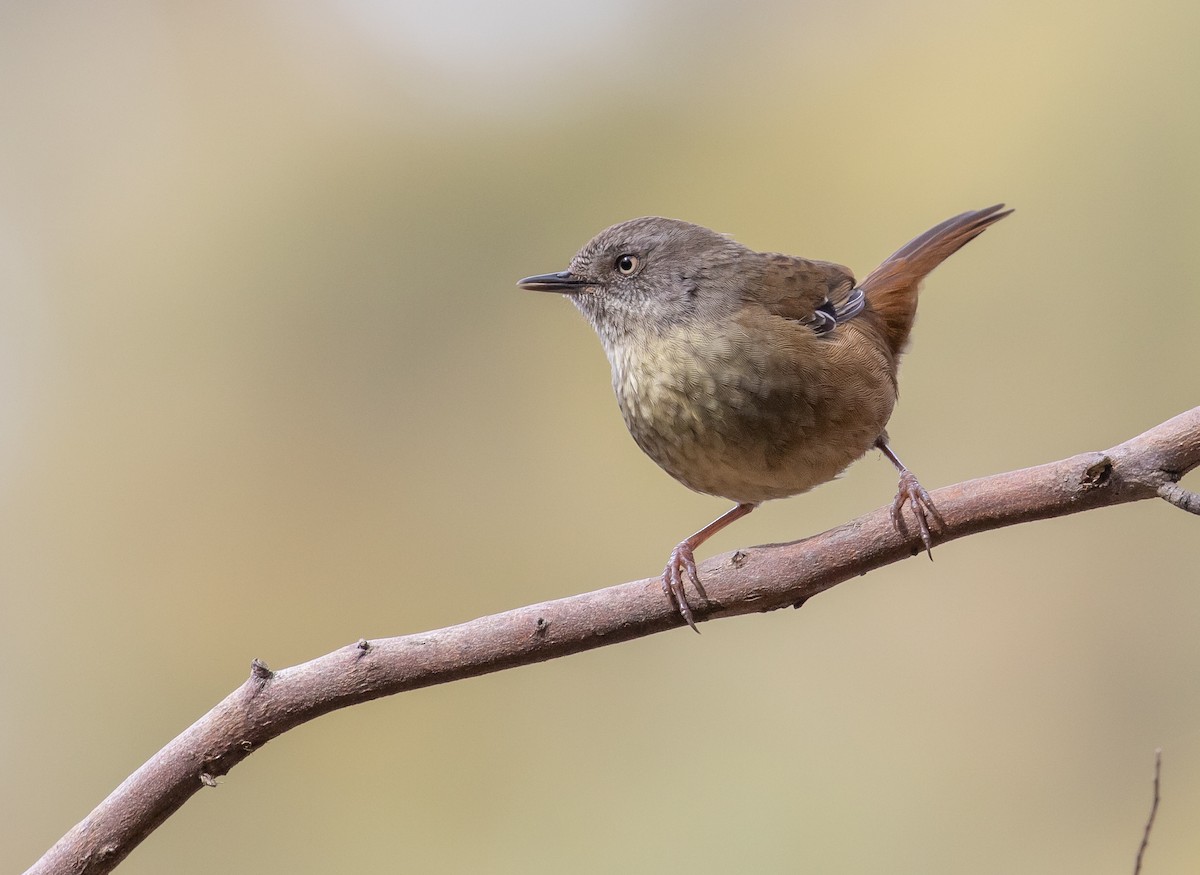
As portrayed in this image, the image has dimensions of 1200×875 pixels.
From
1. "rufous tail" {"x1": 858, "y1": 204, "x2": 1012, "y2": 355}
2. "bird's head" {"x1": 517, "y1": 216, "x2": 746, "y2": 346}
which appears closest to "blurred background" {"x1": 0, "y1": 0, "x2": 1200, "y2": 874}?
"rufous tail" {"x1": 858, "y1": 204, "x2": 1012, "y2": 355}

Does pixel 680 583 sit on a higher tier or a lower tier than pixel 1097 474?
higher

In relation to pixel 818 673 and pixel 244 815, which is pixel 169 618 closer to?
pixel 244 815

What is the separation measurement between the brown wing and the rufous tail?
87 millimetres

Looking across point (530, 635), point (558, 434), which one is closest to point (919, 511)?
point (530, 635)

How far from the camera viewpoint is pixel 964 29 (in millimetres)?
4324

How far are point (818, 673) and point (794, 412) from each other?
1763 millimetres

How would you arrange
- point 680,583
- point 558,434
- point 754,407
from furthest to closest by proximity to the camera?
point 558,434
point 754,407
point 680,583

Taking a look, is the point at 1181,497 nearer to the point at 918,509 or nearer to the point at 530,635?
the point at 918,509

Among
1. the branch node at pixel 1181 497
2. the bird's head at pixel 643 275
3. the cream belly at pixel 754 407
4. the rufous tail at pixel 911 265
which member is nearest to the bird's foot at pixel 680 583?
the cream belly at pixel 754 407

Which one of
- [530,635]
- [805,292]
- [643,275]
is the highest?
[643,275]

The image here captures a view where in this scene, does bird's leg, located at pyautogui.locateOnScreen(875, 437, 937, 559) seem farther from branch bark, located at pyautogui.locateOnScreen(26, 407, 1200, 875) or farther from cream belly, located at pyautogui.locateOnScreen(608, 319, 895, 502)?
cream belly, located at pyautogui.locateOnScreen(608, 319, 895, 502)

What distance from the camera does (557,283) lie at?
3.21m

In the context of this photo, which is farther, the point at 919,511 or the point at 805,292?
the point at 805,292

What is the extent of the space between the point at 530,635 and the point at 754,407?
2.82 ft
